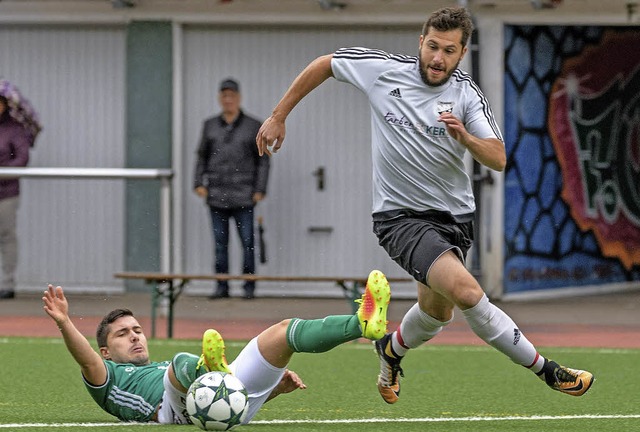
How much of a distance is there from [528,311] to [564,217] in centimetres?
242

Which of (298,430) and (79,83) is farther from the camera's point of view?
(79,83)

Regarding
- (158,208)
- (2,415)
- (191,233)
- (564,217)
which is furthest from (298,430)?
(564,217)

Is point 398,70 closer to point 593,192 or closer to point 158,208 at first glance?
point 158,208

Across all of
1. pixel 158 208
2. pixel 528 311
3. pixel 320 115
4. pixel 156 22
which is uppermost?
pixel 156 22

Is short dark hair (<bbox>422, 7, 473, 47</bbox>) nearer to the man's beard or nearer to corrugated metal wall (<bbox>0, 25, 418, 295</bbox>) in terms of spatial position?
the man's beard

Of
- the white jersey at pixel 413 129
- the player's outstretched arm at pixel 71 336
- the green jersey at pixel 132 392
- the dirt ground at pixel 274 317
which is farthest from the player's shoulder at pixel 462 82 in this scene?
the dirt ground at pixel 274 317

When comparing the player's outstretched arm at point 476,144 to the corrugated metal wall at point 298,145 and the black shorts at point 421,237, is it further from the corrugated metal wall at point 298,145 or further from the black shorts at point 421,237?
the corrugated metal wall at point 298,145

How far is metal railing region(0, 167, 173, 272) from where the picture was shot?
14.8 metres

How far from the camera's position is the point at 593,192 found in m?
18.8

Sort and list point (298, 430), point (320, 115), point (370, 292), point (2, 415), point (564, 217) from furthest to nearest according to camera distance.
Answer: point (564, 217)
point (320, 115)
point (2, 415)
point (298, 430)
point (370, 292)

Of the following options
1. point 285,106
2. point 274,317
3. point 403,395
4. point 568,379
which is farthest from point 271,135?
point 274,317

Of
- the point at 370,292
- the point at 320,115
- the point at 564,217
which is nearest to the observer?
the point at 370,292

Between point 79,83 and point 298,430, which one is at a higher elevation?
point 79,83

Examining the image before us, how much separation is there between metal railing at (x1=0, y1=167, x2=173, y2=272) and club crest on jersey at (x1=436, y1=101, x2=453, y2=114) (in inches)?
278
